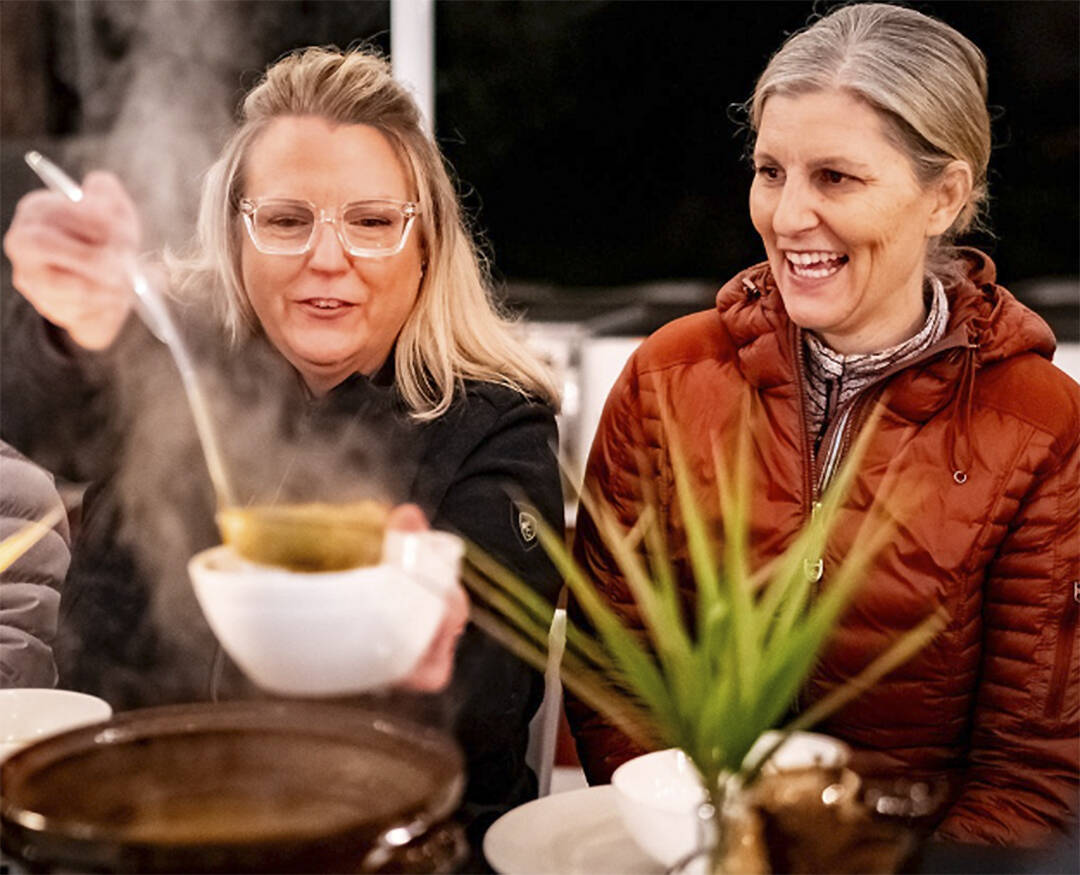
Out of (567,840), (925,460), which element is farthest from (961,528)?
(567,840)

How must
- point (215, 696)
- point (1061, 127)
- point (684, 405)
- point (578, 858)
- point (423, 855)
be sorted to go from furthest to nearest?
point (684, 405)
point (1061, 127)
point (215, 696)
point (578, 858)
point (423, 855)

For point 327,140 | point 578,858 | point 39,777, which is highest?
point 327,140

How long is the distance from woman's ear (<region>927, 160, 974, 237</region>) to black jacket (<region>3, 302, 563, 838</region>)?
1.45 ft

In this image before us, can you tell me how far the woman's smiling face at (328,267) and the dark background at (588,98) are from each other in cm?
11

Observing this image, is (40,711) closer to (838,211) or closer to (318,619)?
(318,619)

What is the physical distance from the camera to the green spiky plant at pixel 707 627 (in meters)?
1.02

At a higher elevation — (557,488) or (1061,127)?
(1061,127)

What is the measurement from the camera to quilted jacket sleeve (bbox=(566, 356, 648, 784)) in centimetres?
138

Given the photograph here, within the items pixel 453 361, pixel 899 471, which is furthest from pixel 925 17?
pixel 453 361

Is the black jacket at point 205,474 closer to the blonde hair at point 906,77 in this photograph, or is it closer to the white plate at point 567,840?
the white plate at point 567,840

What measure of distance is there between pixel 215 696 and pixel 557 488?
0.40 m

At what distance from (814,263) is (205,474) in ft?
2.12

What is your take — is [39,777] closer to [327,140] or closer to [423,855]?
[423,855]

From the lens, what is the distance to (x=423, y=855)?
875 millimetres
